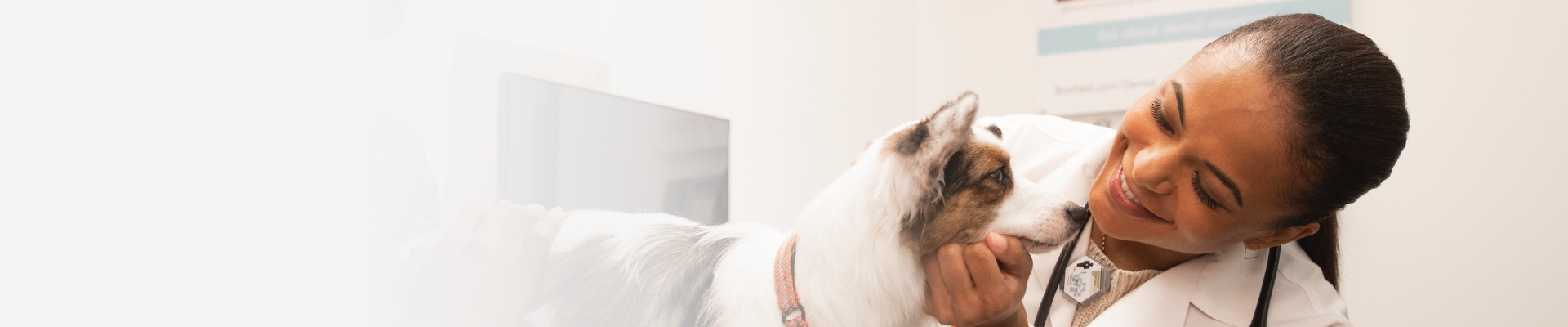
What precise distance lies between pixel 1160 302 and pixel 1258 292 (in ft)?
0.59

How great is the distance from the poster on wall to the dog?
73.6 inches

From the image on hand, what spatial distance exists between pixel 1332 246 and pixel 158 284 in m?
1.85

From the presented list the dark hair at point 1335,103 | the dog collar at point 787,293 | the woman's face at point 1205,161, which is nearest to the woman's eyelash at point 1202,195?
the woman's face at point 1205,161

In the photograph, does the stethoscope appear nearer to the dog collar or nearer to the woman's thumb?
the woman's thumb

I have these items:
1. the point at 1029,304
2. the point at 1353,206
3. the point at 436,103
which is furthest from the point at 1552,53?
the point at 436,103

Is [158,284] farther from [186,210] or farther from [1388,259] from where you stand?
[1388,259]

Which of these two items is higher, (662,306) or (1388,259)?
(662,306)

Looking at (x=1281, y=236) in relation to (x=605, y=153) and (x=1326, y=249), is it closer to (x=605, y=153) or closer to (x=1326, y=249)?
(x=1326, y=249)

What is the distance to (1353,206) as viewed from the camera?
8.18 feet

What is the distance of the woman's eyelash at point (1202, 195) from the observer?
41.1 inches

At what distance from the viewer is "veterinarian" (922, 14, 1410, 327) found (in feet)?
3.18

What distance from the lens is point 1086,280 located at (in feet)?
4.69

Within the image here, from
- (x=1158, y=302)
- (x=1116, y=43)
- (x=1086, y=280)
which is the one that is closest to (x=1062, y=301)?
(x=1086, y=280)

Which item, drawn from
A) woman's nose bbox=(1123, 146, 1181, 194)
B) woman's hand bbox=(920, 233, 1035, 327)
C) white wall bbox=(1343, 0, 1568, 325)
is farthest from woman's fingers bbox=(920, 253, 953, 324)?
white wall bbox=(1343, 0, 1568, 325)
